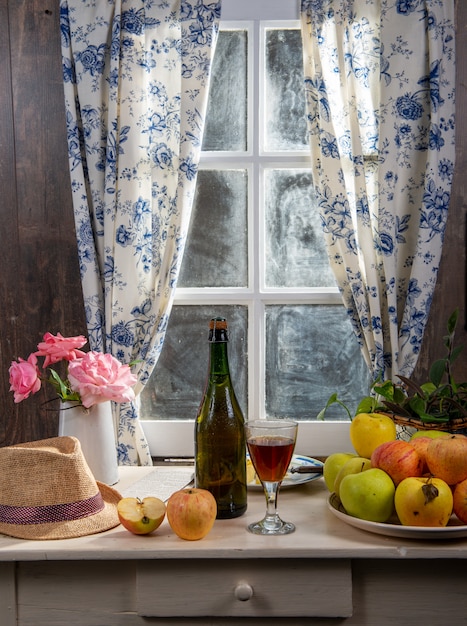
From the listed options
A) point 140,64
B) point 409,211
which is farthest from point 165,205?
point 409,211

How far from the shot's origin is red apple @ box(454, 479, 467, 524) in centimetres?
118

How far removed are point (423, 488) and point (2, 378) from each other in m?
1.48

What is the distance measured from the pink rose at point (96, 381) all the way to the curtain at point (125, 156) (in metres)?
0.50

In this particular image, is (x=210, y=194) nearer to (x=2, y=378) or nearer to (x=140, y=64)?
(x=140, y=64)

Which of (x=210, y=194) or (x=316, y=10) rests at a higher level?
(x=316, y=10)

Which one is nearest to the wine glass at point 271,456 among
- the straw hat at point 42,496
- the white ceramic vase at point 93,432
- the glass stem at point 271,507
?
the glass stem at point 271,507

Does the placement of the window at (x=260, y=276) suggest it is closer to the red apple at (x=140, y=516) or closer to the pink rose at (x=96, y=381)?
the pink rose at (x=96, y=381)

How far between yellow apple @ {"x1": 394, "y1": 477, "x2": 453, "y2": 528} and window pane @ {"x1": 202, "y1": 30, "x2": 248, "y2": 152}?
1365 millimetres

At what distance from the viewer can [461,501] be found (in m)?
1.18

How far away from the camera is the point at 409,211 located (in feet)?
6.74

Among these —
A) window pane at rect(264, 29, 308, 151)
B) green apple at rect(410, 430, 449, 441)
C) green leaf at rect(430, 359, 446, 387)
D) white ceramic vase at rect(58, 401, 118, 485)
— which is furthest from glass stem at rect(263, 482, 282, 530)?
window pane at rect(264, 29, 308, 151)

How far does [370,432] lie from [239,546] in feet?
1.30

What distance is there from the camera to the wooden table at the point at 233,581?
1.17 meters

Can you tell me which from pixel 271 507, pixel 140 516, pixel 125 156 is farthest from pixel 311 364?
pixel 140 516
